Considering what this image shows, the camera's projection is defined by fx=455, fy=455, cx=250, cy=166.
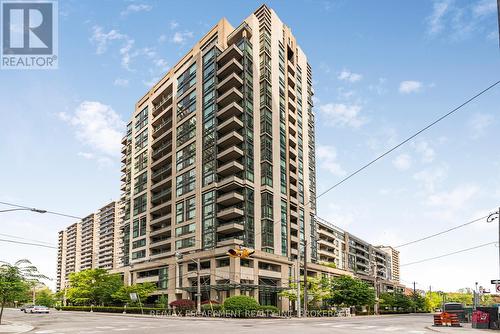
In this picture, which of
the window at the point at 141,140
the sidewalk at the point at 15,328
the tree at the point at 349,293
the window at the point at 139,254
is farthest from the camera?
the window at the point at 141,140

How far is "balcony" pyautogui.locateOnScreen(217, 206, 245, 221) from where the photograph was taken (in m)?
71.6

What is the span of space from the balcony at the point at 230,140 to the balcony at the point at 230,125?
157 cm

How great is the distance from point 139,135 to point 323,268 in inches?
2032

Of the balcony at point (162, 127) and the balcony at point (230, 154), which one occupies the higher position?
the balcony at point (162, 127)

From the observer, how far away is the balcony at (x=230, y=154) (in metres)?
73.8

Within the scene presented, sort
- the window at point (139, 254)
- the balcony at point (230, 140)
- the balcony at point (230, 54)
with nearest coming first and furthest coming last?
the balcony at point (230, 140) → the balcony at point (230, 54) → the window at point (139, 254)

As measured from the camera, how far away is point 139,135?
351 feet

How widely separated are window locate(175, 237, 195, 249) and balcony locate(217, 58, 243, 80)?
29.4m

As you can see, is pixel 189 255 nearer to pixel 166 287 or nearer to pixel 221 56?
pixel 166 287

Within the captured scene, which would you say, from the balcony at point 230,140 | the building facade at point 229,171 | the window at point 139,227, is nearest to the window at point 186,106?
the building facade at point 229,171

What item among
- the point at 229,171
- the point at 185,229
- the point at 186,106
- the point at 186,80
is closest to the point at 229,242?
the point at 229,171

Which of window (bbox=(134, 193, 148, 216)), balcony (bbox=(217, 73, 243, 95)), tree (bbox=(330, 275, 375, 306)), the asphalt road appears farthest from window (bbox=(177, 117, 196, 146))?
the asphalt road

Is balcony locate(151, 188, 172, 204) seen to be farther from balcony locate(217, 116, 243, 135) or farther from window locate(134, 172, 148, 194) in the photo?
balcony locate(217, 116, 243, 135)

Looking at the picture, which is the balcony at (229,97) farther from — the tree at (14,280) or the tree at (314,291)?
the tree at (14,280)
